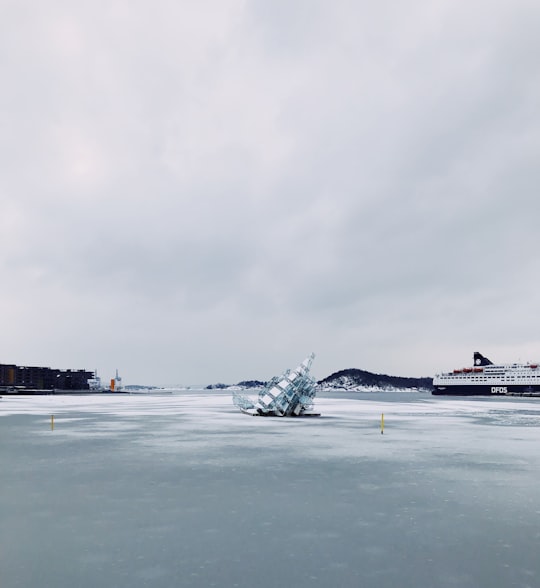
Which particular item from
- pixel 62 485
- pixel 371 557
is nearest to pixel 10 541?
pixel 62 485

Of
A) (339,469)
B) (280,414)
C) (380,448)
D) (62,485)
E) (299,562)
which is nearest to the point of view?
(299,562)

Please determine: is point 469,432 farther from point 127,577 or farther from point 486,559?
point 127,577

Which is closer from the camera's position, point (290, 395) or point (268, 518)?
point (268, 518)

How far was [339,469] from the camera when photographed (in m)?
22.4

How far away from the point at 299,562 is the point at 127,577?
145 inches

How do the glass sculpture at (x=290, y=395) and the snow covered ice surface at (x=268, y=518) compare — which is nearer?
the snow covered ice surface at (x=268, y=518)

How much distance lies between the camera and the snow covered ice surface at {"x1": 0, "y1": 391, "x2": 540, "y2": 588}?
404 inches

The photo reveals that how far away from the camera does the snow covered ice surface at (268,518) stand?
404 inches

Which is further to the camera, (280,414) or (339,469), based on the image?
(280,414)

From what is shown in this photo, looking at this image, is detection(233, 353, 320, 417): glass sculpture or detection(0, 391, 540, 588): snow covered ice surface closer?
detection(0, 391, 540, 588): snow covered ice surface

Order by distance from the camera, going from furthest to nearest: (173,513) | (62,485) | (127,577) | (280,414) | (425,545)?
(280,414) < (62,485) < (173,513) < (425,545) < (127,577)

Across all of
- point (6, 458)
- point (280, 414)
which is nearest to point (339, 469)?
point (6, 458)

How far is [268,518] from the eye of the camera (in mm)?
14398

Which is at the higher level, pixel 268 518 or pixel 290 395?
pixel 290 395
